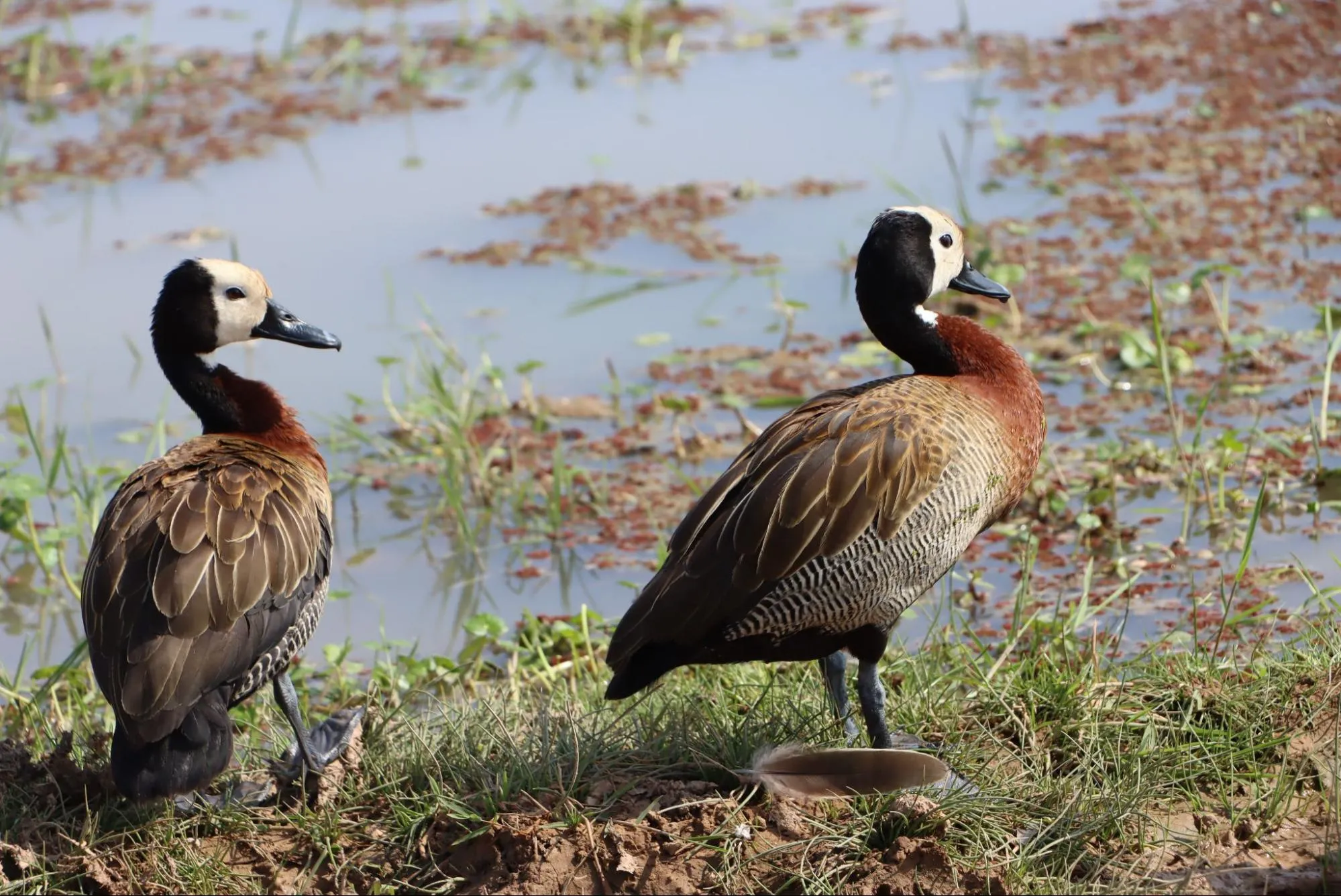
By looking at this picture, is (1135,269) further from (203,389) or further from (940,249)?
(203,389)

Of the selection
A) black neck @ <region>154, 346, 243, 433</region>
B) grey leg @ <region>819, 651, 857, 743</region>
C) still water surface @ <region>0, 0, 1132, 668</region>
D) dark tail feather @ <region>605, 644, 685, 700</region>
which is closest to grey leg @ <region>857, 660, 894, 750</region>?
grey leg @ <region>819, 651, 857, 743</region>

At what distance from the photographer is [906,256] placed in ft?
15.0

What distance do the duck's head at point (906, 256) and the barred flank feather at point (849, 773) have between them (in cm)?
135

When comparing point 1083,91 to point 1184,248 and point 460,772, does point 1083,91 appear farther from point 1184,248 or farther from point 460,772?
point 460,772

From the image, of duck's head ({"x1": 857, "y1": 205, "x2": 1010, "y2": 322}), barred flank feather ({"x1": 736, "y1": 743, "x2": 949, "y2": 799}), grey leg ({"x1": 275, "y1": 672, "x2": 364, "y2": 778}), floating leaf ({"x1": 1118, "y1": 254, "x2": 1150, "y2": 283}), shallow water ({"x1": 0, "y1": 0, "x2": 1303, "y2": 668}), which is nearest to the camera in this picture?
barred flank feather ({"x1": 736, "y1": 743, "x2": 949, "y2": 799})

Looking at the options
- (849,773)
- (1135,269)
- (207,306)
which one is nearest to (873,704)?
(849,773)

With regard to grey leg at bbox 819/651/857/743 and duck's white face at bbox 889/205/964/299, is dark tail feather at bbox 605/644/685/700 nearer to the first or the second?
grey leg at bbox 819/651/857/743

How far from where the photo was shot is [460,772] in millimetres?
4188

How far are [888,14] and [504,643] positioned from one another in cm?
777

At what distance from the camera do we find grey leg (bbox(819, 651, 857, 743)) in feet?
14.3

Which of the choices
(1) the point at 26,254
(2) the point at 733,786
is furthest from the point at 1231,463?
(1) the point at 26,254

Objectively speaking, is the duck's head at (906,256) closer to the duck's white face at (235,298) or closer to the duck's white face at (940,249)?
the duck's white face at (940,249)

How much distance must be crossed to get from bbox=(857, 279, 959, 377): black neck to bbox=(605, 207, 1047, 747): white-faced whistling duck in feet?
0.68

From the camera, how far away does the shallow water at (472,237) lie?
21.9 ft
